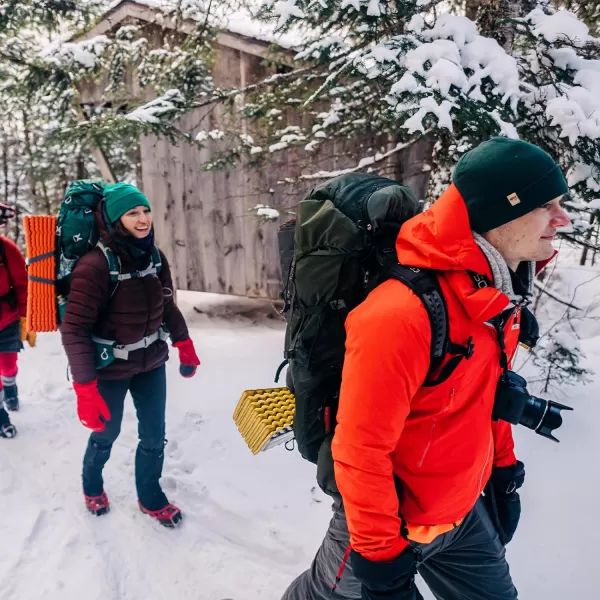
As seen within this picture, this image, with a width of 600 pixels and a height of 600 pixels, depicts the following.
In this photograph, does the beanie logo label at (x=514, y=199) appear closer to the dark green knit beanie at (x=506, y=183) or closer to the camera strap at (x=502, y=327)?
the dark green knit beanie at (x=506, y=183)

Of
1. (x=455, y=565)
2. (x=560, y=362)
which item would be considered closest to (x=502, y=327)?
(x=455, y=565)

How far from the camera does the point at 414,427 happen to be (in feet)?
5.21

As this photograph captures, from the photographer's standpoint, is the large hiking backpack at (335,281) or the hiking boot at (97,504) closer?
the large hiking backpack at (335,281)

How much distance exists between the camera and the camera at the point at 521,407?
1.75 metres

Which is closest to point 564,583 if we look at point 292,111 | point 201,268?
point 292,111

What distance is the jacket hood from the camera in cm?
144

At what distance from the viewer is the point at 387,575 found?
1478 millimetres

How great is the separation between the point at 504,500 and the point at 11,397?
469 cm

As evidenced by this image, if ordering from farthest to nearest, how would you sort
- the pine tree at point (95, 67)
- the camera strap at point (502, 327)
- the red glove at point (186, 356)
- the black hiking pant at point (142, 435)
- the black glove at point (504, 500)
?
the pine tree at point (95, 67) < the red glove at point (186, 356) < the black hiking pant at point (142, 435) < the black glove at point (504, 500) < the camera strap at point (502, 327)

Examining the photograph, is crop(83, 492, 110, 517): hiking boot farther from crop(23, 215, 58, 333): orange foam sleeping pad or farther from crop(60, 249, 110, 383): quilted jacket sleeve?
crop(23, 215, 58, 333): orange foam sleeping pad

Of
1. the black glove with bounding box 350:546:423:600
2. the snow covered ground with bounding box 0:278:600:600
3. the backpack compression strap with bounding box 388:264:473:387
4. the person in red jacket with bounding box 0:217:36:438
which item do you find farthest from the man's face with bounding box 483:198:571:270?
the person in red jacket with bounding box 0:217:36:438

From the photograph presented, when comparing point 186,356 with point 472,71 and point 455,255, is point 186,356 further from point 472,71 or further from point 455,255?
point 472,71

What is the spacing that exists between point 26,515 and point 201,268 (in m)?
4.88

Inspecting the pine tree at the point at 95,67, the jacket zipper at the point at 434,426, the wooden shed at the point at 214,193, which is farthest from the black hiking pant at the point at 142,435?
the wooden shed at the point at 214,193
